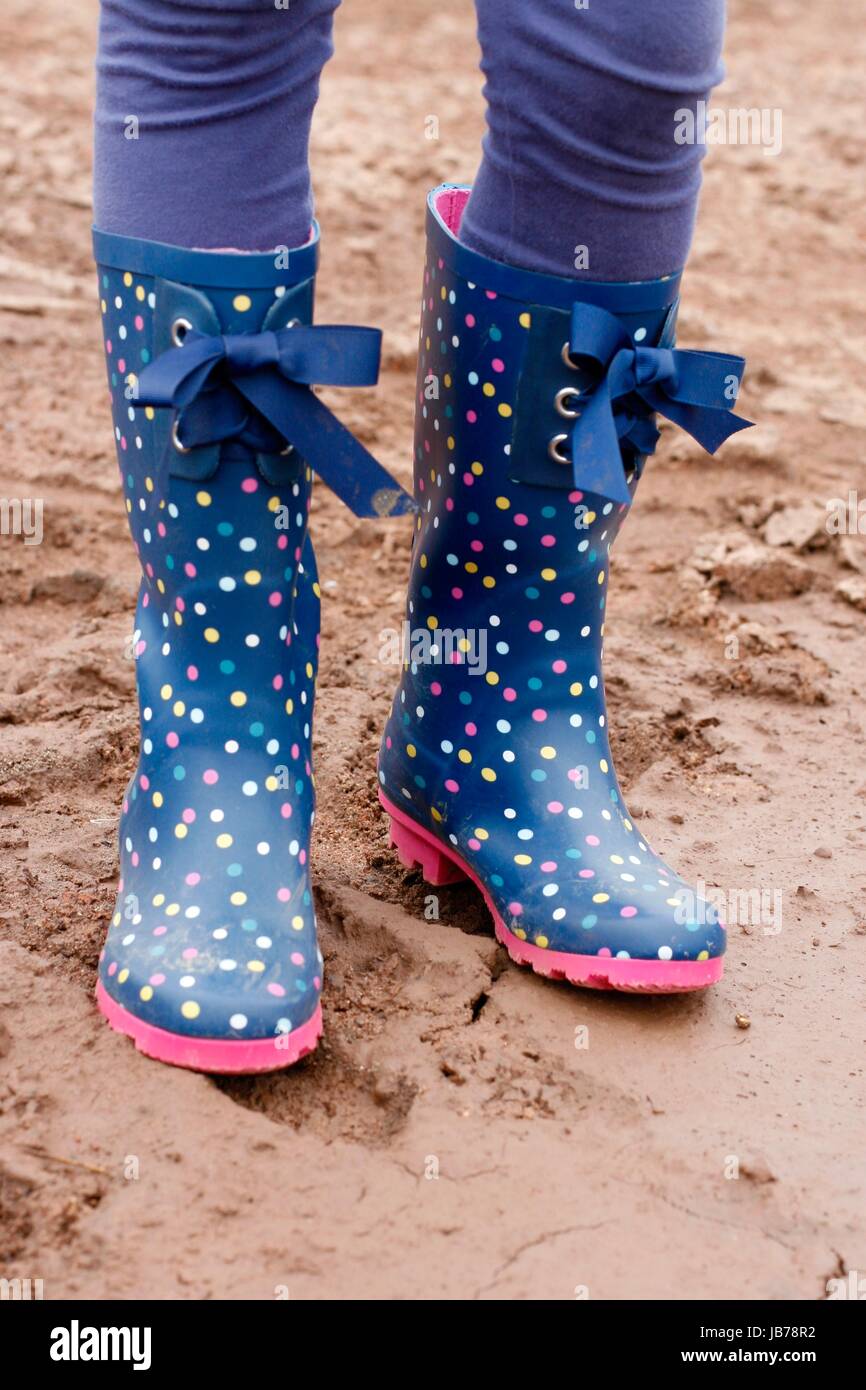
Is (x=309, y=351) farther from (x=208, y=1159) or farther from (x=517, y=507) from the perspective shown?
(x=208, y=1159)

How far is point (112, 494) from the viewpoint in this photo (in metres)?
2.28

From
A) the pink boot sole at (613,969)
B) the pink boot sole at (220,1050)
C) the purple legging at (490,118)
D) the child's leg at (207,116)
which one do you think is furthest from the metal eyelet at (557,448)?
the pink boot sole at (220,1050)

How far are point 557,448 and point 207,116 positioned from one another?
16.0 inches

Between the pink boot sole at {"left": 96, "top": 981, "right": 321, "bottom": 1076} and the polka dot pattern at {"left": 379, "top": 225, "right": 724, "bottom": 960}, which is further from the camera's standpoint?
the polka dot pattern at {"left": 379, "top": 225, "right": 724, "bottom": 960}

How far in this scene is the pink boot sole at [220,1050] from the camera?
3.93ft

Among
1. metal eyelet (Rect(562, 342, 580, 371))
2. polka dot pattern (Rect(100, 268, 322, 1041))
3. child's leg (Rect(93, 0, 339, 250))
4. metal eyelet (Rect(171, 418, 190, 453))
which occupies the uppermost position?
child's leg (Rect(93, 0, 339, 250))

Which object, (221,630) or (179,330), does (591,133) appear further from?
(221,630)

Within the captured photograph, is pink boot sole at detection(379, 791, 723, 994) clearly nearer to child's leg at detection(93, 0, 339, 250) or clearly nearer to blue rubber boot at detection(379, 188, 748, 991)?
blue rubber boot at detection(379, 188, 748, 991)

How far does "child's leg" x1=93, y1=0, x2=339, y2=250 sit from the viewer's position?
45.9 inches

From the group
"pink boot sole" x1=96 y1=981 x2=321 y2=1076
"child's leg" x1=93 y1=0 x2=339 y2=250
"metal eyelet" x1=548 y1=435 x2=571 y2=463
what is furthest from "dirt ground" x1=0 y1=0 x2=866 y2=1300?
"child's leg" x1=93 y1=0 x2=339 y2=250

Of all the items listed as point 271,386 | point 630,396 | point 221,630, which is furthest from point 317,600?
point 630,396

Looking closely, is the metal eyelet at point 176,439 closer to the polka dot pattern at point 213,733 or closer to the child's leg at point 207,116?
the polka dot pattern at point 213,733

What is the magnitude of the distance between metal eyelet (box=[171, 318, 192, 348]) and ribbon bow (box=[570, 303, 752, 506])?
12.9 inches

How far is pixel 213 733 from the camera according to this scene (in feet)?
4.29
